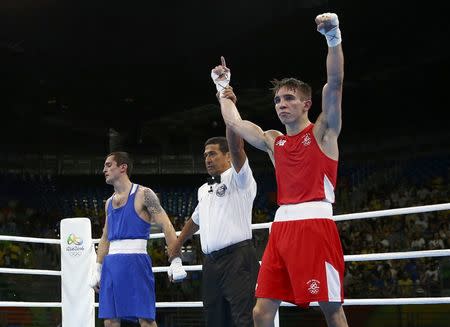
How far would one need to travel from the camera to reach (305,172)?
314 centimetres

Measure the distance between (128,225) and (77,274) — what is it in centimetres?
84

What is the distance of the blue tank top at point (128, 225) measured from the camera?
4.58 meters

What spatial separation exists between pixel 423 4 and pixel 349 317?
6.23 m

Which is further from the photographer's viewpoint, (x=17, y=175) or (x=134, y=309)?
(x=17, y=175)

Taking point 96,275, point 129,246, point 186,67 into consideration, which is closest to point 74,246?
point 96,275

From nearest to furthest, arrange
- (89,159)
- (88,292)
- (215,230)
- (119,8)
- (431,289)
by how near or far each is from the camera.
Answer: (215,230)
(88,292)
(431,289)
(119,8)
(89,159)

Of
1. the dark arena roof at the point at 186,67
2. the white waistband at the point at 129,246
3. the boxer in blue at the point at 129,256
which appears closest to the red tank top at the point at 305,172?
the boxer in blue at the point at 129,256

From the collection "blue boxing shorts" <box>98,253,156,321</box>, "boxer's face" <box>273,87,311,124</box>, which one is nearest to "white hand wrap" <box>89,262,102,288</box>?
"blue boxing shorts" <box>98,253,156,321</box>

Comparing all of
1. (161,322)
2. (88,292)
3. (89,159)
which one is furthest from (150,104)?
(88,292)

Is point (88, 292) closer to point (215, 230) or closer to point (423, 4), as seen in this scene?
point (215, 230)

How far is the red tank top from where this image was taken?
3133 mm

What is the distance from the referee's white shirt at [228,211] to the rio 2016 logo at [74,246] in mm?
1436

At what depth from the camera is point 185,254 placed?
12.7m

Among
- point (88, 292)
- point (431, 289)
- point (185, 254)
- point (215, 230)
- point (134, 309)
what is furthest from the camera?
point (185, 254)
